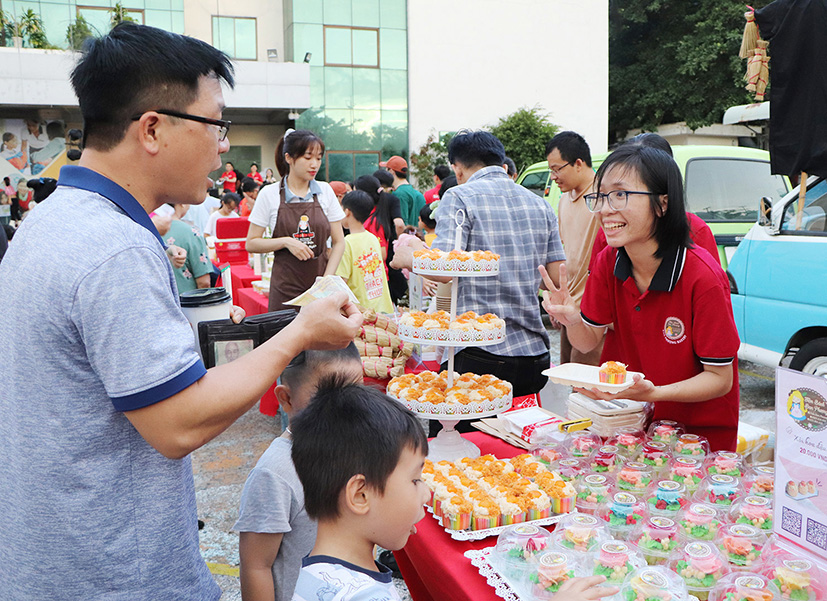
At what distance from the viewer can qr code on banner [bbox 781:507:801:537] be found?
1414mm

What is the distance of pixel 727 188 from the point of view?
6383 millimetres

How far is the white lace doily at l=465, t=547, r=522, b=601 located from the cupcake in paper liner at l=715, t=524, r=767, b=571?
1.67 ft

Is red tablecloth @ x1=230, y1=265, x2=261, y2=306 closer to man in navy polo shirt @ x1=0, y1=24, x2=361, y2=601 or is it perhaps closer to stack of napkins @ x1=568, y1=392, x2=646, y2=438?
stack of napkins @ x1=568, y1=392, x2=646, y2=438

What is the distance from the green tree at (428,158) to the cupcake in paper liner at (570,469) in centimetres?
1914

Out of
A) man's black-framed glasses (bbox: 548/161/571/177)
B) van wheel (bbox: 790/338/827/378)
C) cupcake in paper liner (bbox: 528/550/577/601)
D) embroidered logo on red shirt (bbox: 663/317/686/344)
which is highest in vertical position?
man's black-framed glasses (bbox: 548/161/571/177)

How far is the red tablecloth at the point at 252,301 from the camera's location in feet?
18.3

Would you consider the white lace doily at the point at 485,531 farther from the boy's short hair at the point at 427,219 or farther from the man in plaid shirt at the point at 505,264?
the boy's short hair at the point at 427,219

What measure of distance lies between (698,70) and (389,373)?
23.4 metres

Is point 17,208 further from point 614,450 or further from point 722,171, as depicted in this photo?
point 614,450

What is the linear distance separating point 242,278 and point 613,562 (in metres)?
6.08

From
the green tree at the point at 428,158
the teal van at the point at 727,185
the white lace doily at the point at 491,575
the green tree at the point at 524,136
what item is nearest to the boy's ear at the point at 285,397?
the white lace doily at the point at 491,575

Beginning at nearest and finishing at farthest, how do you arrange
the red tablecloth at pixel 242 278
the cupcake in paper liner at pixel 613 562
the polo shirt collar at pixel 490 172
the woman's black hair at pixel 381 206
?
1. the cupcake in paper liner at pixel 613 562
2. the polo shirt collar at pixel 490 172
3. the red tablecloth at pixel 242 278
4. the woman's black hair at pixel 381 206

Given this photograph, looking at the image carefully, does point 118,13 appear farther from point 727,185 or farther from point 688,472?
point 688,472

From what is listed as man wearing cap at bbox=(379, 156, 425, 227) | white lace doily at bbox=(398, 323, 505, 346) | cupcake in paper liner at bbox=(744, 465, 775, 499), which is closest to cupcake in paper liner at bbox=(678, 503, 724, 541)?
cupcake in paper liner at bbox=(744, 465, 775, 499)
